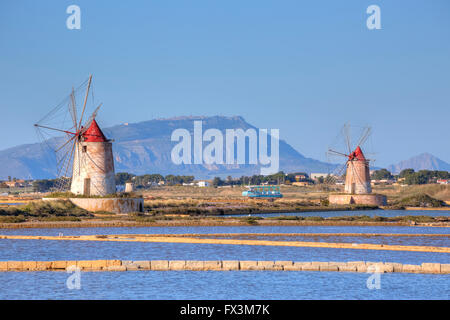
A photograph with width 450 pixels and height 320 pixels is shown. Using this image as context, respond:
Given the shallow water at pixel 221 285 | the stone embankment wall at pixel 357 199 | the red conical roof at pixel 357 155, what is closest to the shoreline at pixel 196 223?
the shallow water at pixel 221 285

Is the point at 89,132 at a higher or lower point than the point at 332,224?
higher

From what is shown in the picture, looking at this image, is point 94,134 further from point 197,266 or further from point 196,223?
point 197,266

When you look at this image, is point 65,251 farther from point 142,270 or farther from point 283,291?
point 283,291

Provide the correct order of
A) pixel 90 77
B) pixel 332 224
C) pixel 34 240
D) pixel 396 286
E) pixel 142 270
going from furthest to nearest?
1. pixel 90 77
2. pixel 332 224
3. pixel 34 240
4. pixel 142 270
5. pixel 396 286

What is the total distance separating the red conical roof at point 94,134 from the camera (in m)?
59.7

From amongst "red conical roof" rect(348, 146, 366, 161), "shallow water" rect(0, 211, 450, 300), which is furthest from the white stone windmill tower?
"shallow water" rect(0, 211, 450, 300)

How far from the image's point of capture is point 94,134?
60.1 metres

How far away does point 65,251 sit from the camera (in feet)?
107

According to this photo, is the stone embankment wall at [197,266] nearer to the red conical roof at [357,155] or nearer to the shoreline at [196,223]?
the shoreline at [196,223]

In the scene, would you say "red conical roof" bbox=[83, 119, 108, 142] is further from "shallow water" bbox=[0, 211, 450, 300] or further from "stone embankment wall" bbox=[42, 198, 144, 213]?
"shallow water" bbox=[0, 211, 450, 300]
